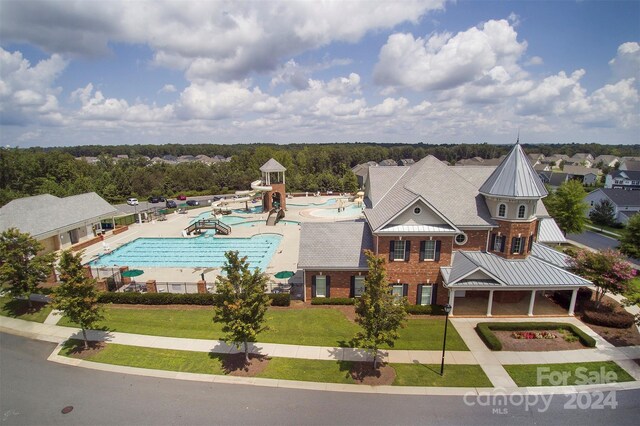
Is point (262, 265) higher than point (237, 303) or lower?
lower

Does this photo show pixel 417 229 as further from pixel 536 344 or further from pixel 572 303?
pixel 572 303

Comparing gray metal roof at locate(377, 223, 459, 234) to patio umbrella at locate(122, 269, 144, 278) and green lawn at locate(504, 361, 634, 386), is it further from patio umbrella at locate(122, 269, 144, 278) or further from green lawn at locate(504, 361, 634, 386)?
patio umbrella at locate(122, 269, 144, 278)

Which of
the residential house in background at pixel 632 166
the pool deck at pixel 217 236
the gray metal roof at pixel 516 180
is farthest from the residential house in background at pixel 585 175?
the gray metal roof at pixel 516 180

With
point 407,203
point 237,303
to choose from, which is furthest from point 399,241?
point 237,303

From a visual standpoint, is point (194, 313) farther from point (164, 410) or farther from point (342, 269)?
point (342, 269)

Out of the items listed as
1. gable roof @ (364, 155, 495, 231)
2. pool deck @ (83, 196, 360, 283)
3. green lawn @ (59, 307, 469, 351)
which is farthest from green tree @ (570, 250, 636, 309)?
pool deck @ (83, 196, 360, 283)

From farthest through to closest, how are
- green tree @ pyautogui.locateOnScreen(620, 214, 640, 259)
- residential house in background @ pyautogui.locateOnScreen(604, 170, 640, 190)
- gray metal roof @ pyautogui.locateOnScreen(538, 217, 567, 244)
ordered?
residential house in background @ pyautogui.locateOnScreen(604, 170, 640, 190)
green tree @ pyautogui.locateOnScreen(620, 214, 640, 259)
gray metal roof @ pyautogui.locateOnScreen(538, 217, 567, 244)
